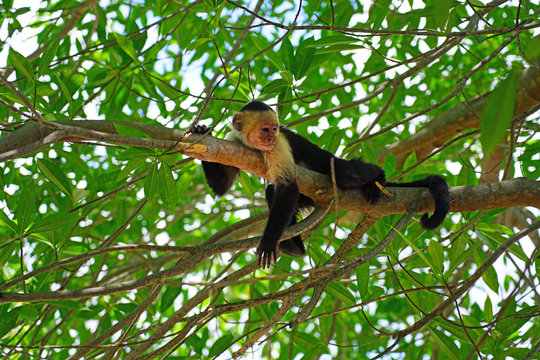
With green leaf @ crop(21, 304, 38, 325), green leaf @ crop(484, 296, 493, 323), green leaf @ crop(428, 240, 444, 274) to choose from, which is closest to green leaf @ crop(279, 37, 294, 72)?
green leaf @ crop(428, 240, 444, 274)

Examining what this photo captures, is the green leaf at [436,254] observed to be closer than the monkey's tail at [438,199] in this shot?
Yes

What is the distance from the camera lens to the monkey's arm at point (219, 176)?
3.19 metres

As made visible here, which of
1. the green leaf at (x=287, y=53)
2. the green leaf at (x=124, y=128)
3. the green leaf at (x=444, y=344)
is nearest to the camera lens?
the green leaf at (x=124, y=128)

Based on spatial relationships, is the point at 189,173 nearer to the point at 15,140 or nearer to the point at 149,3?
the point at 149,3

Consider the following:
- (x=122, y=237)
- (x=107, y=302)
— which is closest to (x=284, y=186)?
(x=107, y=302)

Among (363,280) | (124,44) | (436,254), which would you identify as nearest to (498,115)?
(436,254)

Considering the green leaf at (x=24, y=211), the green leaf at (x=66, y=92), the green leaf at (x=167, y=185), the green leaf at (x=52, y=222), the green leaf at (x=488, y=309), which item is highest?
the green leaf at (x=66, y=92)

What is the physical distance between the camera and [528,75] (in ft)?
11.0

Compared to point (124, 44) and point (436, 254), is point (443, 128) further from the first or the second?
point (124, 44)

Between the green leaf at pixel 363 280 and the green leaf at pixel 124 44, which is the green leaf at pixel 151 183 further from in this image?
the green leaf at pixel 363 280

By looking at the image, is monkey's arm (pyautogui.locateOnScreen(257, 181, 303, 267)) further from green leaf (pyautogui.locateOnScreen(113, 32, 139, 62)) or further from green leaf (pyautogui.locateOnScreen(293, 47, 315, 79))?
green leaf (pyautogui.locateOnScreen(113, 32, 139, 62))

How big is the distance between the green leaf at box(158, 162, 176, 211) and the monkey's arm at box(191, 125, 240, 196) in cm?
52

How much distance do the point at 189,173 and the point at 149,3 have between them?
4.29 feet

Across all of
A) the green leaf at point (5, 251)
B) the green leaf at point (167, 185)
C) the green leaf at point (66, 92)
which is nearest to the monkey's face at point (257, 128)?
the green leaf at point (167, 185)
